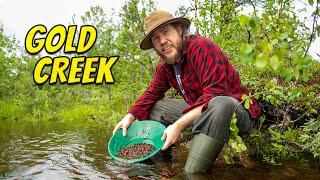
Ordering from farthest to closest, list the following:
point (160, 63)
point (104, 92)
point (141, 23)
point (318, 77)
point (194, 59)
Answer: point (104, 92) → point (141, 23) → point (318, 77) → point (160, 63) → point (194, 59)

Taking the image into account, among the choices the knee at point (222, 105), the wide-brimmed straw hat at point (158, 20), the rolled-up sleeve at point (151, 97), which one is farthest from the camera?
the rolled-up sleeve at point (151, 97)

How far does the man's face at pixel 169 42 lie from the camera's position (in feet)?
11.3

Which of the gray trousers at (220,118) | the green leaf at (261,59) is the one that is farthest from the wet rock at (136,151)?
the green leaf at (261,59)

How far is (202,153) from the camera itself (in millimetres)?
3014

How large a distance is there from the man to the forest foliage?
0.28 meters

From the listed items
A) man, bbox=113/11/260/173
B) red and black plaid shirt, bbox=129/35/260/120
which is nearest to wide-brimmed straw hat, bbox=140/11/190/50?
man, bbox=113/11/260/173

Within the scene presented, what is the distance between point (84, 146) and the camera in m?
4.95

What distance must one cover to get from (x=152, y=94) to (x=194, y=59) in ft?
3.24

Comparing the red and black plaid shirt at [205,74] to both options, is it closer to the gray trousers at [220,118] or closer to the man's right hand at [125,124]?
the gray trousers at [220,118]

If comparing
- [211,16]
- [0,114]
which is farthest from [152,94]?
[0,114]

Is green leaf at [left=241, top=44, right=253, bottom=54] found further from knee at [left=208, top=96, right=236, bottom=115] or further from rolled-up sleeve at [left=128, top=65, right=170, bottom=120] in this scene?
rolled-up sleeve at [left=128, top=65, right=170, bottom=120]

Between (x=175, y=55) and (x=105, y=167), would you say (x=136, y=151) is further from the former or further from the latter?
(x=175, y=55)

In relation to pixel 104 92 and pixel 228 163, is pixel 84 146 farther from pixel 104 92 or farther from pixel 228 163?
pixel 104 92

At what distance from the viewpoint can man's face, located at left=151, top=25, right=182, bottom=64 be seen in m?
3.44
